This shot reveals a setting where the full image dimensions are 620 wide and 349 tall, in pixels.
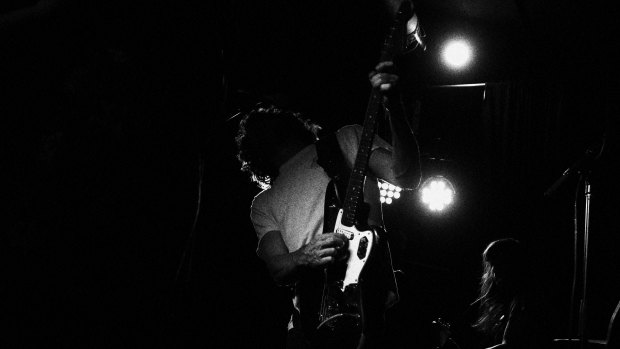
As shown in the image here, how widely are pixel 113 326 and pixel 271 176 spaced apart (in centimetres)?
134

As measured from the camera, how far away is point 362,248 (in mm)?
2068

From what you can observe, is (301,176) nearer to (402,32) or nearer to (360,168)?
(360,168)

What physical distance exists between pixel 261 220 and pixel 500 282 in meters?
2.48

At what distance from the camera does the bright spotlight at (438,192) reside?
5020 millimetres

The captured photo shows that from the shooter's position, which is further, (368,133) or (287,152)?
(287,152)

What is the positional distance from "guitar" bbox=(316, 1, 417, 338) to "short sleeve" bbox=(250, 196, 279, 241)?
0.48m

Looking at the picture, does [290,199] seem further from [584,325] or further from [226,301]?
[584,325]

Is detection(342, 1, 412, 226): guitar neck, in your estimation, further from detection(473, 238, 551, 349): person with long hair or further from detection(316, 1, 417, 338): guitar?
detection(473, 238, 551, 349): person with long hair

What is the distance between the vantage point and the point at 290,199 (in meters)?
2.58

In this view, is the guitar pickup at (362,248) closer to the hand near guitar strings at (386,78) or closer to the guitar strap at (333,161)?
the guitar strap at (333,161)

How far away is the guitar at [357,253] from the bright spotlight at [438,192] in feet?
9.83

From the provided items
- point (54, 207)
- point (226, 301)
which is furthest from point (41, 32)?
point (226, 301)

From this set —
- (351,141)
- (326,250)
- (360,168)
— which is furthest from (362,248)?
(351,141)

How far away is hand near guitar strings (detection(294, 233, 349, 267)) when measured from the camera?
210 cm
